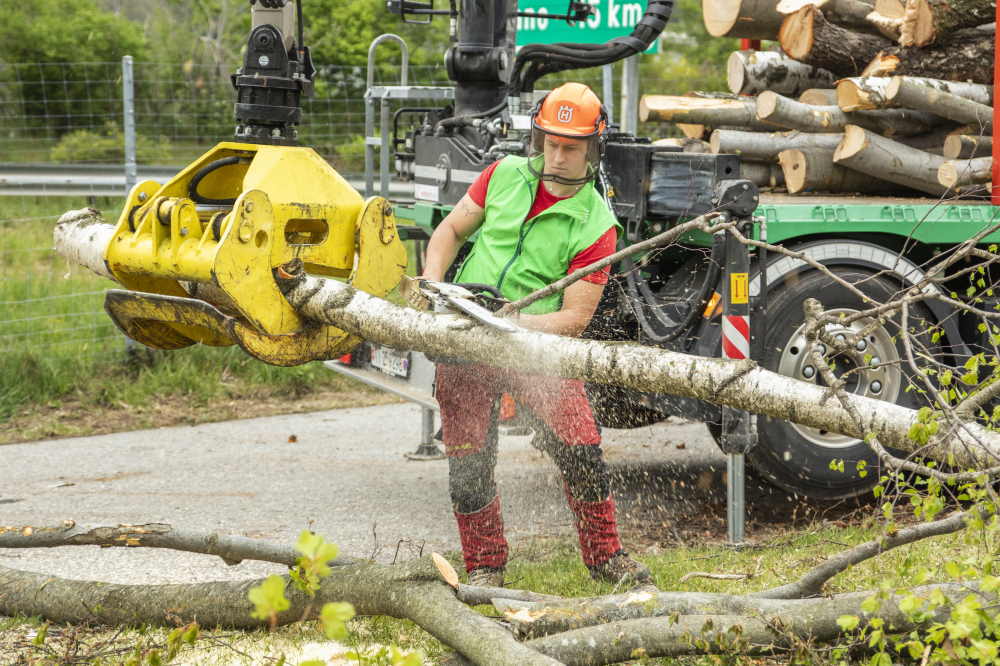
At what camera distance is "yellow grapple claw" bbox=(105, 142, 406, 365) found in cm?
382

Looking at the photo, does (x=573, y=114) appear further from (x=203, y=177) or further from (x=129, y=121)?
(x=129, y=121)

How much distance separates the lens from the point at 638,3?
8.97m

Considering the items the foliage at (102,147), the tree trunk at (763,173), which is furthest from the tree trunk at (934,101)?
the foliage at (102,147)

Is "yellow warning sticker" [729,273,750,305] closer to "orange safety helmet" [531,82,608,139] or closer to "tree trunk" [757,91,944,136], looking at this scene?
"orange safety helmet" [531,82,608,139]

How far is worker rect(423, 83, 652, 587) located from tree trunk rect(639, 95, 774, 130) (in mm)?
2506

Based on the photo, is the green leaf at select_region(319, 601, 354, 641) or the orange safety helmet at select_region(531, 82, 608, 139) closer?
the green leaf at select_region(319, 601, 354, 641)

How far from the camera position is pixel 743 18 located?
750 cm

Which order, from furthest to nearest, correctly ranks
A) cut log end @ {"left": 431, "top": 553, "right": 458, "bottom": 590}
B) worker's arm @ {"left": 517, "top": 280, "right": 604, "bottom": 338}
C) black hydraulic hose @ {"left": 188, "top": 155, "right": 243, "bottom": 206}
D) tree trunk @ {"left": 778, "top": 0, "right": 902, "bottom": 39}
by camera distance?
1. tree trunk @ {"left": 778, "top": 0, "right": 902, "bottom": 39}
2. worker's arm @ {"left": 517, "top": 280, "right": 604, "bottom": 338}
3. black hydraulic hose @ {"left": 188, "top": 155, "right": 243, "bottom": 206}
4. cut log end @ {"left": 431, "top": 553, "right": 458, "bottom": 590}

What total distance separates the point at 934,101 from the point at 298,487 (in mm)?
4096

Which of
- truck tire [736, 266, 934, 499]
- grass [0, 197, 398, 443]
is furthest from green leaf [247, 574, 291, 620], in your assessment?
grass [0, 197, 398, 443]

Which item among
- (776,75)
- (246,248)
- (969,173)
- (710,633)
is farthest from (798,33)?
(710,633)

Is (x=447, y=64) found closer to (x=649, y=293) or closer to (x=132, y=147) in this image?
(x=649, y=293)

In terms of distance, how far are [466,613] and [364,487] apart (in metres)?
3.44

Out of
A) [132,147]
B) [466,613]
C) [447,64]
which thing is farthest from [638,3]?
[466,613]
